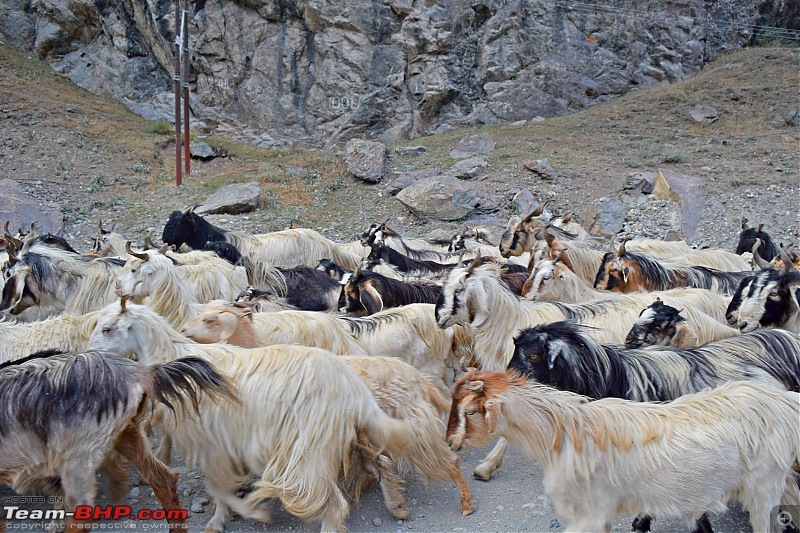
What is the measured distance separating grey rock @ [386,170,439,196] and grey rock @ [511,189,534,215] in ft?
7.78

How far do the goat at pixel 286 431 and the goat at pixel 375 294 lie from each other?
2531 mm

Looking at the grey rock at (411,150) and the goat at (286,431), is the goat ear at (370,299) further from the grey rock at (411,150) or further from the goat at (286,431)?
the grey rock at (411,150)

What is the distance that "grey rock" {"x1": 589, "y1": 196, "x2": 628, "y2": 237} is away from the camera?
13250 mm

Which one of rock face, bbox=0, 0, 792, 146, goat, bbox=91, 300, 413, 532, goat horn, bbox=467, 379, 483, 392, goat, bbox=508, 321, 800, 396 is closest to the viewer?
goat horn, bbox=467, 379, 483, 392

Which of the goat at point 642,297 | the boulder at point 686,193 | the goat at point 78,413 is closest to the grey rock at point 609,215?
the boulder at point 686,193

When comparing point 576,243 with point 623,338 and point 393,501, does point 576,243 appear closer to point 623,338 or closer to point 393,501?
point 623,338

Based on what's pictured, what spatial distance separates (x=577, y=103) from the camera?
73.3 ft

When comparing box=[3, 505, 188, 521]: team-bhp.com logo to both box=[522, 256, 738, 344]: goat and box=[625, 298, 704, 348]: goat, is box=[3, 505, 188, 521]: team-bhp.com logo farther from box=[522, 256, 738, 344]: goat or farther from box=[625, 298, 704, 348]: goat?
box=[522, 256, 738, 344]: goat

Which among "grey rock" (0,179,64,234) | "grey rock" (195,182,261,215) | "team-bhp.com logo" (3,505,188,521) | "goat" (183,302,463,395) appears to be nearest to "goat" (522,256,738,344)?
"goat" (183,302,463,395)

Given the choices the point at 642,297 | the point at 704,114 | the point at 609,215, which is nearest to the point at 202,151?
the point at 609,215

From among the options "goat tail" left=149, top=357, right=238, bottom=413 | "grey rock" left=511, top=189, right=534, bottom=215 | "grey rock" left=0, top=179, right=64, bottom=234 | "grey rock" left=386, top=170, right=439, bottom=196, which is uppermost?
"goat tail" left=149, top=357, right=238, bottom=413

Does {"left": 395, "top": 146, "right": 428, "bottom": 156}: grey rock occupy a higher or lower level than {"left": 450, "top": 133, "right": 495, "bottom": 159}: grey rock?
lower

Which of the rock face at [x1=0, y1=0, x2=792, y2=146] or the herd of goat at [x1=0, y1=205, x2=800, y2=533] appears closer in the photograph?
the herd of goat at [x1=0, y1=205, x2=800, y2=533]

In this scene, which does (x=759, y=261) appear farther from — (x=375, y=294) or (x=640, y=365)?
(x=375, y=294)
